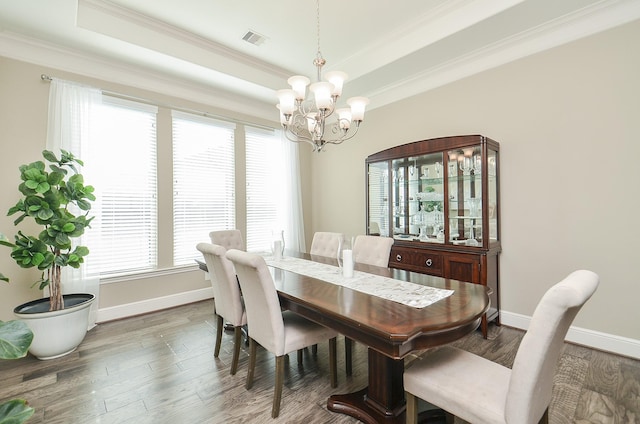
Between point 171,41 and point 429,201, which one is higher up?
point 171,41

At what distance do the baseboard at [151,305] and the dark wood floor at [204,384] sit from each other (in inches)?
16.9

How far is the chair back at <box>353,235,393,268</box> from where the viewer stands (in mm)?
2632

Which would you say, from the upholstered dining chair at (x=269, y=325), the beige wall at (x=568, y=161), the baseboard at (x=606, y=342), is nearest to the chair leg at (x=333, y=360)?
the upholstered dining chair at (x=269, y=325)

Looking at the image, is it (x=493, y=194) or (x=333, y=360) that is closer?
(x=333, y=360)

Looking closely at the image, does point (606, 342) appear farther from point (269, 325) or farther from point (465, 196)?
point (269, 325)

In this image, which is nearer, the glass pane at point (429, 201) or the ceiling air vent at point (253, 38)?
the ceiling air vent at point (253, 38)

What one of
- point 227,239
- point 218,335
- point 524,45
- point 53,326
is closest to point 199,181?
point 227,239

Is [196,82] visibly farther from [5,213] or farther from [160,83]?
[5,213]

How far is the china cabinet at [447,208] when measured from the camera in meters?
2.82

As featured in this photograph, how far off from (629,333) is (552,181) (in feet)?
4.51

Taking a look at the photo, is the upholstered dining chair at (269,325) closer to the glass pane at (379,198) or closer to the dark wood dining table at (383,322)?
the dark wood dining table at (383,322)

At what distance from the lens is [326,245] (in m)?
3.25

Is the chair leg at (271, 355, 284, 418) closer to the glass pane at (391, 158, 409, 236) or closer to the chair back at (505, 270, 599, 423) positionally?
the chair back at (505, 270, 599, 423)

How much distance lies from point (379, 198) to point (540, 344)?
9.45ft
